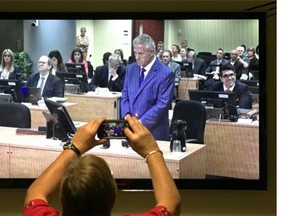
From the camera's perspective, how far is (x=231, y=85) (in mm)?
3082

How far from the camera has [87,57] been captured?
3.09m

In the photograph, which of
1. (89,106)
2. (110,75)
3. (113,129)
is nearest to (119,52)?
(110,75)

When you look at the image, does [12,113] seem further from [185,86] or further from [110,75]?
[185,86]

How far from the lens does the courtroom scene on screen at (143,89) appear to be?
3057 mm

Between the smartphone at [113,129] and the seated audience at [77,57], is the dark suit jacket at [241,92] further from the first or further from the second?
the smartphone at [113,129]

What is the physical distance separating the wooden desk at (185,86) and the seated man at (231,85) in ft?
0.41

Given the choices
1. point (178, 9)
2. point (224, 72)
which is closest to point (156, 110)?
point (224, 72)

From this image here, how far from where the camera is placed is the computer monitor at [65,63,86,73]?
10.1 feet

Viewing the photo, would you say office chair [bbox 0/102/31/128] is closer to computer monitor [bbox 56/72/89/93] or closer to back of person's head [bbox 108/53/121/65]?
computer monitor [bbox 56/72/89/93]

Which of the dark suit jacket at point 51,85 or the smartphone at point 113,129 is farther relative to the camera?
the dark suit jacket at point 51,85

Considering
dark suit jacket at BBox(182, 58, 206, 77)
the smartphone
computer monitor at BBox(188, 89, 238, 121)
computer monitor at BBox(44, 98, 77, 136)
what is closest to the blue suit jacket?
dark suit jacket at BBox(182, 58, 206, 77)

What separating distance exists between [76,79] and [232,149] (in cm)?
108

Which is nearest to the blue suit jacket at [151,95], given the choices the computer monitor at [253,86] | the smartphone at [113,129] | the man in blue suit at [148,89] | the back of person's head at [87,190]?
the man in blue suit at [148,89]

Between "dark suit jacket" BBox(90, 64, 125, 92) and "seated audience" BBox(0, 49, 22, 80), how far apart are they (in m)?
0.48
